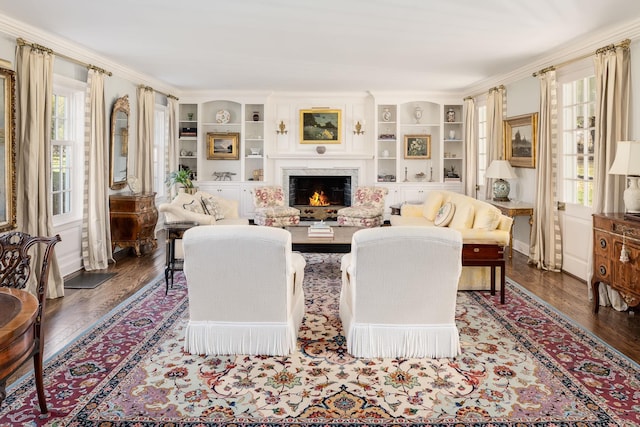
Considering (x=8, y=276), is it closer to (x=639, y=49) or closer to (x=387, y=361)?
(x=387, y=361)

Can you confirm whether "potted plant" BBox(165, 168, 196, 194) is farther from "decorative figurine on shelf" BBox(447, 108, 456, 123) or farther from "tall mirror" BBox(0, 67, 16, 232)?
"decorative figurine on shelf" BBox(447, 108, 456, 123)

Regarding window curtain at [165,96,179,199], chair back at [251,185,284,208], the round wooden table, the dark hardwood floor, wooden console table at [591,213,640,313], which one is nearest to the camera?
the round wooden table

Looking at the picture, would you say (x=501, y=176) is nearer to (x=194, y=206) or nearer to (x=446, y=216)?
(x=446, y=216)

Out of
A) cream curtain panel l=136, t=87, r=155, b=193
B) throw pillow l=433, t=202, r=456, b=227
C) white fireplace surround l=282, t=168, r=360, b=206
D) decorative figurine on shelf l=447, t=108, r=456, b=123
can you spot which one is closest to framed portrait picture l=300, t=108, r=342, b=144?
white fireplace surround l=282, t=168, r=360, b=206

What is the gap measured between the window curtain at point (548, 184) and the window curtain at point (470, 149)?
2405mm

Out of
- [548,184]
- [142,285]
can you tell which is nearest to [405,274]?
[142,285]

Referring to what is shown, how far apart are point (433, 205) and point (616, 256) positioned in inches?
125

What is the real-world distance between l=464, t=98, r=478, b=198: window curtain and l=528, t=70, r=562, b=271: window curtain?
7.89 ft

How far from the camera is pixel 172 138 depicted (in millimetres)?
9320

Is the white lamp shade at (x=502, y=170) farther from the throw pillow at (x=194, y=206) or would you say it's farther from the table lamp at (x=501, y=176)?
the throw pillow at (x=194, y=206)

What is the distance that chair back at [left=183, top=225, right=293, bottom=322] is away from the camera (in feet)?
10.5

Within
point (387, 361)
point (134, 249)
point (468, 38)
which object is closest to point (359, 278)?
point (387, 361)

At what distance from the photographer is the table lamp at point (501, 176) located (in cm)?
711

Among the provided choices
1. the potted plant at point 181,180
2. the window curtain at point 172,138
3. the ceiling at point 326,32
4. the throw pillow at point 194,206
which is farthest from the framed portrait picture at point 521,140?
the window curtain at point 172,138
